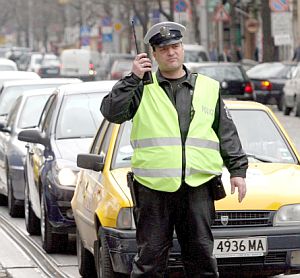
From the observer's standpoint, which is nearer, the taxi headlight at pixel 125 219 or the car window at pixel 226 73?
the taxi headlight at pixel 125 219

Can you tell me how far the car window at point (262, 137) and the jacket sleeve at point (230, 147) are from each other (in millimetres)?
2584

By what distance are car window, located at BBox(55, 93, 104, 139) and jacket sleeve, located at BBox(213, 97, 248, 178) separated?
6.03 metres

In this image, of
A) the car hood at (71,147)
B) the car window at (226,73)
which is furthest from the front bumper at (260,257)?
the car window at (226,73)

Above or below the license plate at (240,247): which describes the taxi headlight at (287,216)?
above

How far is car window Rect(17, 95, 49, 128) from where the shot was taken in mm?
16453

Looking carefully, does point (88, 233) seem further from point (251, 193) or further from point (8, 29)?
point (8, 29)

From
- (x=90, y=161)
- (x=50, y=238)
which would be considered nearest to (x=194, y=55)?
(x=50, y=238)

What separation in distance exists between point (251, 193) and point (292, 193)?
0.91 feet

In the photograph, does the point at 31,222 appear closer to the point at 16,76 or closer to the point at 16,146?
the point at 16,146

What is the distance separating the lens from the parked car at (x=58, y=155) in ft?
38.7

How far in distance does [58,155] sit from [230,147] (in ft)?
17.6

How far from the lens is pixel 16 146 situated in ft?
51.7

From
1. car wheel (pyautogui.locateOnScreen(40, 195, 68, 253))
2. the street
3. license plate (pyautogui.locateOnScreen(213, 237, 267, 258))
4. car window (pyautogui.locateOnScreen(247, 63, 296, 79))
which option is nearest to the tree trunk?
car window (pyautogui.locateOnScreen(247, 63, 296, 79))

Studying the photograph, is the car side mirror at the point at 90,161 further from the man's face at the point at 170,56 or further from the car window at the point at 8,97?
the car window at the point at 8,97
